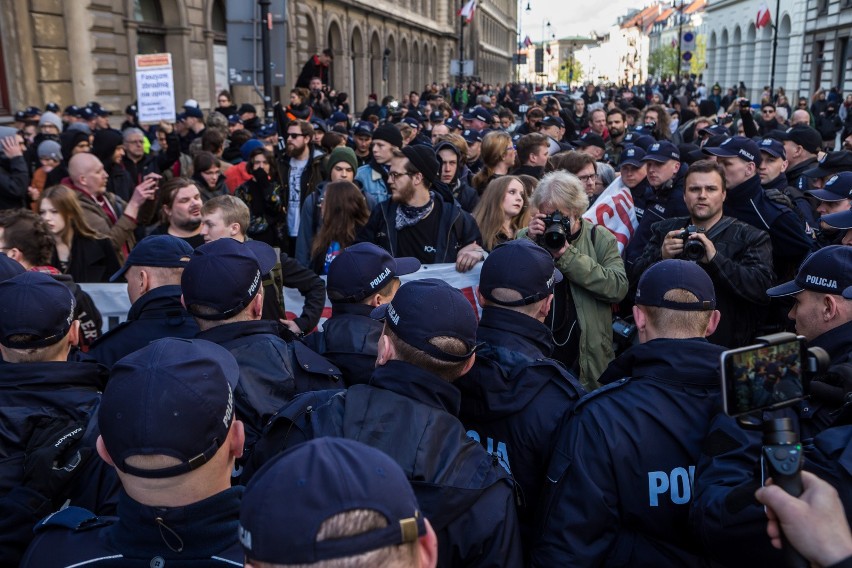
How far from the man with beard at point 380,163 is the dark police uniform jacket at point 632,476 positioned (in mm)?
5253

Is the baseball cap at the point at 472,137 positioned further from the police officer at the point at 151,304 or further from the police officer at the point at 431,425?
the police officer at the point at 431,425

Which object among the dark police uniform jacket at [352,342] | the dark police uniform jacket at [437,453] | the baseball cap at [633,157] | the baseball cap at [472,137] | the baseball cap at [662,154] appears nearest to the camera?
the dark police uniform jacket at [437,453]

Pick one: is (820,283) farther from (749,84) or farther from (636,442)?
(749,84)

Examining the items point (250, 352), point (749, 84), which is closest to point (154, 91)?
point (250, 352)

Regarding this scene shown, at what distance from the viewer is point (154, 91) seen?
10570 mm

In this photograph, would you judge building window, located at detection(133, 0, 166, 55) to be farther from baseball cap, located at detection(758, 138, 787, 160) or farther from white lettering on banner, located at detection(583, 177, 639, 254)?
baseball cap, located at detection(758, 138, 787, 160)

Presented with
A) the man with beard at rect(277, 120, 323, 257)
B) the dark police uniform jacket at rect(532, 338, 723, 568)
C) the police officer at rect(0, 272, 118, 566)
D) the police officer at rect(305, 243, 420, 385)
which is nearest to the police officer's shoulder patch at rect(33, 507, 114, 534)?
the police officer at rect(0, 272, 118, 566)

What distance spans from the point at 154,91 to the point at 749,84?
59.4m

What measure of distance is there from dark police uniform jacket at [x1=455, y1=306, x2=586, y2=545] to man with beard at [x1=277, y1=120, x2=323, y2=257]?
556 cm

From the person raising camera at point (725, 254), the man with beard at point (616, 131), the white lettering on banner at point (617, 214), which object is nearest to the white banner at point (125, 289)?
the person raising camera at point (725, 254)

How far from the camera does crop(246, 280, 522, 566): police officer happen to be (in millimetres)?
2086

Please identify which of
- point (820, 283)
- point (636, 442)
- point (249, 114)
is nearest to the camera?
point (636, 442)

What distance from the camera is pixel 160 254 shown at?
383 cm

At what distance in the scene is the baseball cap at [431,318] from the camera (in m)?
2.40
